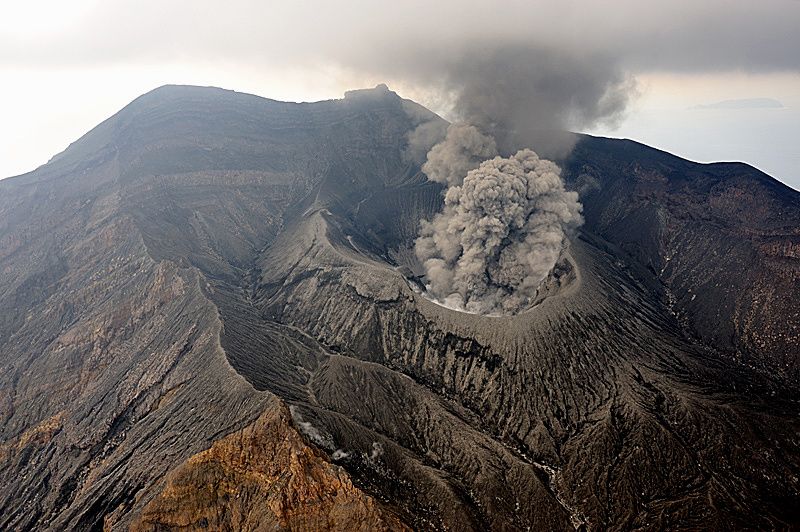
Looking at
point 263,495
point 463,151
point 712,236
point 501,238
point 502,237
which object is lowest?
point 263,495

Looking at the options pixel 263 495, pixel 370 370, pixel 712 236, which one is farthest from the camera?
pixel 712 236

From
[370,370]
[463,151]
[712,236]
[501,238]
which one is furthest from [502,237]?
[712,236]

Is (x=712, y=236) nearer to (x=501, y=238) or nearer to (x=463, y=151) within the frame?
(x=501, y=238)

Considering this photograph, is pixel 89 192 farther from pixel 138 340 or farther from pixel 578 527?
pixel 578 527

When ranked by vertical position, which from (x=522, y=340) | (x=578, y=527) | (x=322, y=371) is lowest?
(x=578, y=527)

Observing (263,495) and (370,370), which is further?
(370,370)

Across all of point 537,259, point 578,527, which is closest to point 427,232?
point 537,259
